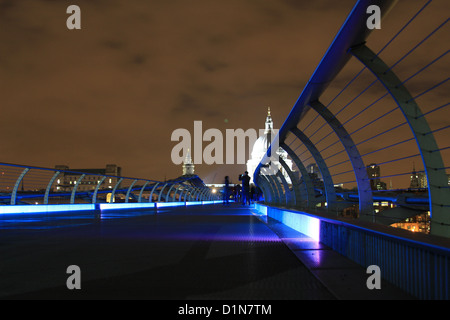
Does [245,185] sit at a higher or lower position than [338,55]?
lower

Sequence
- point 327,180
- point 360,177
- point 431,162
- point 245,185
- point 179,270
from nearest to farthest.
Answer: point 431,162 → point 179,270 → point 360,177 → point 327,180 → point 245,185

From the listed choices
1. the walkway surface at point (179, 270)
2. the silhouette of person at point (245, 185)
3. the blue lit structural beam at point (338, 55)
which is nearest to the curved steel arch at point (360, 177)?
the blue lit structural beam at point (338, 55)

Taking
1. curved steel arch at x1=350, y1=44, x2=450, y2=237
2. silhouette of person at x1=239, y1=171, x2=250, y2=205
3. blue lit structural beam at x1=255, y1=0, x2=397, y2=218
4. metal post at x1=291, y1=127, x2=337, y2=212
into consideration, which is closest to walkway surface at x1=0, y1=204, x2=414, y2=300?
curved steel arch at x1=350, y1=44, x2=450, y2=237

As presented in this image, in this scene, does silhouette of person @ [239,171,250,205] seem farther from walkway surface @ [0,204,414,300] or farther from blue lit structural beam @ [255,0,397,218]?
walkway surface @ [0,204,414,300]

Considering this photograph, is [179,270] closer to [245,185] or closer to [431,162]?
[431,162]

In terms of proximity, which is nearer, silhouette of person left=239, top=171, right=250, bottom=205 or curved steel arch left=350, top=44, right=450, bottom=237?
curved steel arch left=350, top=44, right=450, bottom=237

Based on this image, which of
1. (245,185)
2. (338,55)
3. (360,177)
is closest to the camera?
(338,55)

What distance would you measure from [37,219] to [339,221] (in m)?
9.54

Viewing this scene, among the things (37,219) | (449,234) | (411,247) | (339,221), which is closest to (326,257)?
(339,221)

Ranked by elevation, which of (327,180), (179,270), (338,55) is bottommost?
(179,270)

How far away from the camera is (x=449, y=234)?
4297 mm

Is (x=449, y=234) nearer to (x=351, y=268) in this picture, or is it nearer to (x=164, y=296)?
(x=351, y=268)

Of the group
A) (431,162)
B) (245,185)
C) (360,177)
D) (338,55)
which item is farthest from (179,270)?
(245,185)

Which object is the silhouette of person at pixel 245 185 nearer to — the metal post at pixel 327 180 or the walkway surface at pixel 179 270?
the metal post at pixel 327 180
